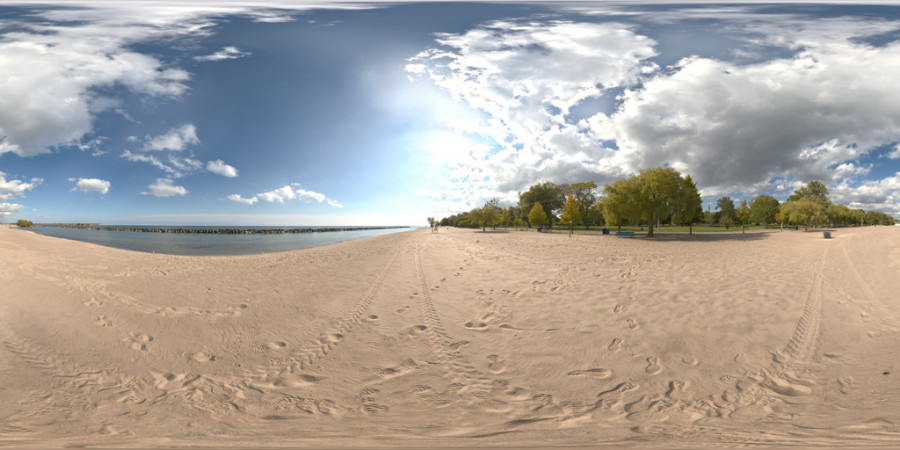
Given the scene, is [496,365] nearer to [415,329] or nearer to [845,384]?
[415,329]

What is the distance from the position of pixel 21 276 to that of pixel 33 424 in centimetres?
1004

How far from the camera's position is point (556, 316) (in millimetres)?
8141

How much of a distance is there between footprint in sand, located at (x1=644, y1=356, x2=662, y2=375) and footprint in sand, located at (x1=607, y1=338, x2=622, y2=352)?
1.77 ft

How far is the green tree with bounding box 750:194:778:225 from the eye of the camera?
97.2m

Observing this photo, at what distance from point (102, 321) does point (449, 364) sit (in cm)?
803

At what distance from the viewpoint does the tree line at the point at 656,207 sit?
40.0m

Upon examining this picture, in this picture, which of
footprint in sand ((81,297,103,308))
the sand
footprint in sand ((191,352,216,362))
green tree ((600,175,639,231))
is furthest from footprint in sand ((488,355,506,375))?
green tree ((600,175,639,231))

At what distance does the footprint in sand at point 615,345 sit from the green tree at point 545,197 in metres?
101

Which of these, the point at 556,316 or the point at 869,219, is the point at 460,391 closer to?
the point at 556,316

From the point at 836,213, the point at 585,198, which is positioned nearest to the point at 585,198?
the point at 585,198

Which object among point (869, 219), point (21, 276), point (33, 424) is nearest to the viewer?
point (33, 424)

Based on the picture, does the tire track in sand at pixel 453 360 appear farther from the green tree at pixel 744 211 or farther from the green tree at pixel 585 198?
the green tree at pixel 744 211

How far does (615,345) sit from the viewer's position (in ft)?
20.9

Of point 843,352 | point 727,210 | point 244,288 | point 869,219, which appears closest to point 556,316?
point 843,352
